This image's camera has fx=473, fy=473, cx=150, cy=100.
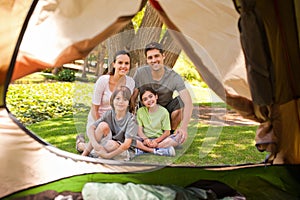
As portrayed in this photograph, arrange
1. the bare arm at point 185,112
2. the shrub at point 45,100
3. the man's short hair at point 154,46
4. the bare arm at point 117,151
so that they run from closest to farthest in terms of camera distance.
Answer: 1. the bare arm at point 117,151
2. the bare arm at point 185,112
3. the man's short hair at point 154,46
4. the shrub at point 45,100

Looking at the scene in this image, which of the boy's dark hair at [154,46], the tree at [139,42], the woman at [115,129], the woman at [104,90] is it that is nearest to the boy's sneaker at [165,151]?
the woman at [115,129]

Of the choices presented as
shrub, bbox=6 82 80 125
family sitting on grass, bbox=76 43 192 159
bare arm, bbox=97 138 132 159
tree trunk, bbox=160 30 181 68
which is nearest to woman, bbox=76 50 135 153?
family sitting on grass, bbox=76 43 192 159

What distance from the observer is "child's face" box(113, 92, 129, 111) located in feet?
8.12

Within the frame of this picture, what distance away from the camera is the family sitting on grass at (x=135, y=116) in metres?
2.46

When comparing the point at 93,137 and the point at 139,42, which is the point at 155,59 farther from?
the point at 93,137

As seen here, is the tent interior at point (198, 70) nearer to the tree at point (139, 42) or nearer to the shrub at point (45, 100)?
the tree at point (139, 42)

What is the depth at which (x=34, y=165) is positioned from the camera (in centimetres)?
199

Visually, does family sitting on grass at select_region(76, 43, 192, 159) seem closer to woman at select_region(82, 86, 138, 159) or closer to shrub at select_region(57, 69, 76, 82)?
woman at select_region(82, 86, 138, 159)

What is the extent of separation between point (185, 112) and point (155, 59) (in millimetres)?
376

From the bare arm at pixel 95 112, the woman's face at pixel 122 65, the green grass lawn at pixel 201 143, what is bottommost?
the green grass lawn at pixel 201 143

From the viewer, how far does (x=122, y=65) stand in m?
2.59

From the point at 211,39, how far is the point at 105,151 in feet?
2.56

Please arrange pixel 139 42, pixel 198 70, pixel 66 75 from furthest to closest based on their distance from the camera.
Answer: pixel 66 75 < pixel 139 42 < pixel 198 70

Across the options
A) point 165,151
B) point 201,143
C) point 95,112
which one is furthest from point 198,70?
point 201,143
